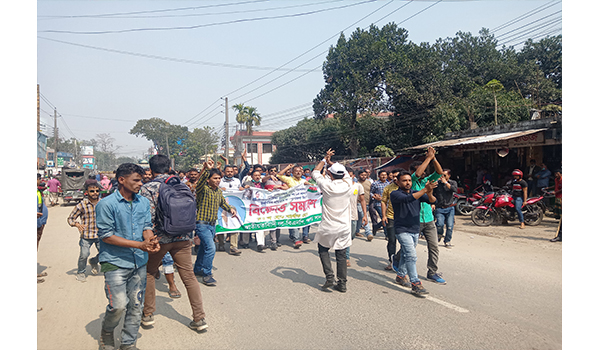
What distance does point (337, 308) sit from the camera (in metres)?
5.00

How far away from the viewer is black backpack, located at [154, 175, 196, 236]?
4.29 metres

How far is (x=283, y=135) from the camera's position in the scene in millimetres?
46469

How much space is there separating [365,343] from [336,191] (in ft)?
7.16

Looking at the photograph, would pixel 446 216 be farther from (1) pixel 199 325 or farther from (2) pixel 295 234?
(1) pixel 199 325

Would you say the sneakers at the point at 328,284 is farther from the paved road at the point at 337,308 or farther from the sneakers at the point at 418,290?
the sneakers at the point at 418,290

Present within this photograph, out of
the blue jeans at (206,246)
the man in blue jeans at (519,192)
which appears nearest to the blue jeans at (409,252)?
the blue jeans at (206,246)

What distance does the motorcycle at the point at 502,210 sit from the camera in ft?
39.2

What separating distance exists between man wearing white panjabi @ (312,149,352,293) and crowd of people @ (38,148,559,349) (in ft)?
0.05

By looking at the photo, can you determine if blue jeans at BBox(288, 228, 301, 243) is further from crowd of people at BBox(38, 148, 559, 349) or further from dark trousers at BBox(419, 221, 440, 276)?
dark trousers at BBox(419, 221, 440, 276)

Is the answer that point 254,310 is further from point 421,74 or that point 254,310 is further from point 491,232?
point 421,74

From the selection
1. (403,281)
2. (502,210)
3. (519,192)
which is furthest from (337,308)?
(502,210)

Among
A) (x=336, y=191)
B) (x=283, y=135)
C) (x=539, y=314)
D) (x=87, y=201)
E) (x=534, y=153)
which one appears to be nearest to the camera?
(x=539, y=314)

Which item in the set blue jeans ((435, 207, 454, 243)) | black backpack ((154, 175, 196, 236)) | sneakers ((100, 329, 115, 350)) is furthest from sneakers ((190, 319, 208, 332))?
blue jeans ((435, 207, 454, 243))

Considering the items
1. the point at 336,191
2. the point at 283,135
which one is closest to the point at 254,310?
the point at 336,191
